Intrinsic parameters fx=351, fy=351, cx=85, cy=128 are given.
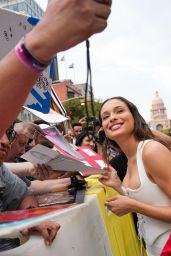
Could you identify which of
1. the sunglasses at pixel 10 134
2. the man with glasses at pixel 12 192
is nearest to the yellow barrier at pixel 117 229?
the man with glasses at pixel 12 192

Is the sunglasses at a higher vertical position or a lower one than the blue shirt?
higher

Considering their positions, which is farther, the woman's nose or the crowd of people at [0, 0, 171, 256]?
the woman's nose

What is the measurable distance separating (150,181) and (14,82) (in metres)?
1.44

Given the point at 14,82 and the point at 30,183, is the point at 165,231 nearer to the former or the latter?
the point at 30,183

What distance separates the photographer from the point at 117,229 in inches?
94.2

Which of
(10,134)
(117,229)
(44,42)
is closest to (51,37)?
(44,42)

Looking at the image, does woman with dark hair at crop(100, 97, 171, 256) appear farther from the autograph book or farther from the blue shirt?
the blue shirt

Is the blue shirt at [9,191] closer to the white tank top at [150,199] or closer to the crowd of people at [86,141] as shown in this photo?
the crowd of people at [86,141]

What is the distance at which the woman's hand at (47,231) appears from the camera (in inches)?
51.4

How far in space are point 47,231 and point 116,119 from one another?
1.17m

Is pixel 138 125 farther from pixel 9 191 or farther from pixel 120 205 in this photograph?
pixel 9 191

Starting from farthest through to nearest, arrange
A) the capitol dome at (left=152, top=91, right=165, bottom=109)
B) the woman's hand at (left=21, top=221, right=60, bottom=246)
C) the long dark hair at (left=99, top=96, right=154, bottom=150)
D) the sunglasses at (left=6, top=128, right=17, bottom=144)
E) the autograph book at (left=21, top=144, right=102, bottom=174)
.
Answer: the capitol dome at (left=152, top=91, right=165, bottom=109) → the long dark hair at (left=99, top=96, right=154, bottom=150) → the sunglasses at (left=6, top=128, right=17, bottom=144) → the autograph book at (left=21, top=144, right=102, bottom=174) → the woman's hand at (left=21, top=221, right=60, bottom=246)

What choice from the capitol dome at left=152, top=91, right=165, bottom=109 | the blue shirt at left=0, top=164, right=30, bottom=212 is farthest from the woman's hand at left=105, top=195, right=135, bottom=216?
the capitol dome at left=152, top=91, right=165, bottom=109

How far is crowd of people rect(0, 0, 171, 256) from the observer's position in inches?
28.9
